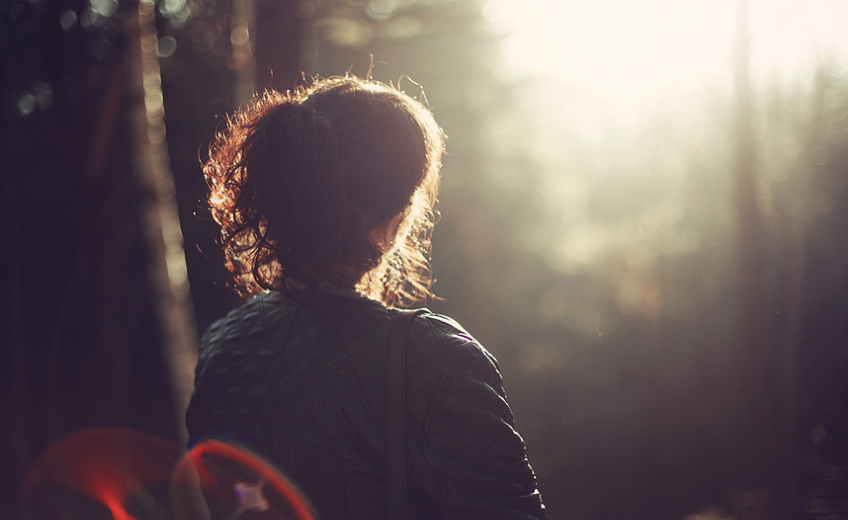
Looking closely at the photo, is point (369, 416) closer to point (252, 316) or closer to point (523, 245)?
point (252, 316)

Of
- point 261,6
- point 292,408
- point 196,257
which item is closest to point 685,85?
point 261,6

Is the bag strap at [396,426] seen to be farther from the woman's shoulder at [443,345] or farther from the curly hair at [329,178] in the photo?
the curly hair at [329,178]

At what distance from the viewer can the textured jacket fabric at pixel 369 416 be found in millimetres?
938

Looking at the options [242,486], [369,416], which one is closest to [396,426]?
[369,416]

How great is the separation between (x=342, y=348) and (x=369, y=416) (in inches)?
5.2

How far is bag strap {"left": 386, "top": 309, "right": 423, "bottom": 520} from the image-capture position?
928mm

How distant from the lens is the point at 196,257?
7336 millimetres

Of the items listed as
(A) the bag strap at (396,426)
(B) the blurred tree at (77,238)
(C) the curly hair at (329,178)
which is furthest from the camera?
(B) the blurred tree at (77,238)

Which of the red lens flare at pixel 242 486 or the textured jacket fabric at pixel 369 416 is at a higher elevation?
the textured jacket fabric at pixel 369 416

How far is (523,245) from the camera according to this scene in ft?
28.3

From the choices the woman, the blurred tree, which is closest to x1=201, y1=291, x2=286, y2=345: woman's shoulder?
the woman

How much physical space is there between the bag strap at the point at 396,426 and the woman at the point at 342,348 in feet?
0.05

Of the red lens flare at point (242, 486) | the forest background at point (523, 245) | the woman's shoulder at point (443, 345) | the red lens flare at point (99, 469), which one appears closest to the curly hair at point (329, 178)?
the woman's shoulder at point (443, 345)

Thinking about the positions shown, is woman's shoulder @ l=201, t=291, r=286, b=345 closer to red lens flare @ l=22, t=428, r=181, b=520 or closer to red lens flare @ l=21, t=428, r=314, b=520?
red lens flare @ l=21, t=428, r=314, b=520
